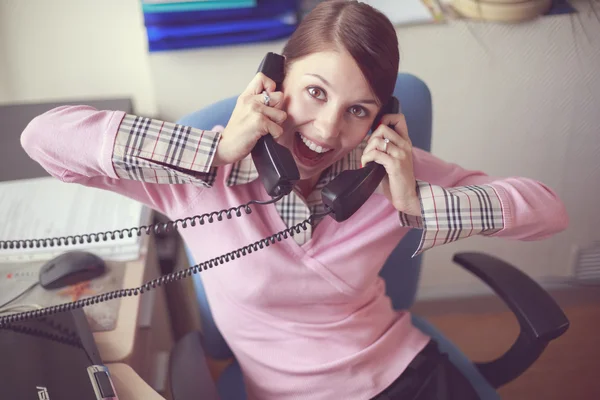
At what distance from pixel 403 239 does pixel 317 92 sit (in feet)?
1.52

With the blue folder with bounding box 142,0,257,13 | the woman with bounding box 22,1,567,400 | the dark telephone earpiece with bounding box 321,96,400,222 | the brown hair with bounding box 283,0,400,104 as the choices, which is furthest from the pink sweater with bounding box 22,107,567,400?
the blue folder with bounding box 142,0,257,13

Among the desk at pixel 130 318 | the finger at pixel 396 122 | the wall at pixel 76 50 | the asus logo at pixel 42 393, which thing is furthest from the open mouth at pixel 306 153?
the wall at pixel 76 50

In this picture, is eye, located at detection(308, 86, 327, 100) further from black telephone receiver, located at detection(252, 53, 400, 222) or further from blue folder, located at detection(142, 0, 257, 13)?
blue folder, located at detection(142, 0, 257, 13)

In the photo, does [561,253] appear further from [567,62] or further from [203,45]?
[203,45]

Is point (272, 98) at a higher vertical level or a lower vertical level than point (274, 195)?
higher

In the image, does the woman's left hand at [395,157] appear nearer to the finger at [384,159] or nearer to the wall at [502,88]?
the finger at [384,159]

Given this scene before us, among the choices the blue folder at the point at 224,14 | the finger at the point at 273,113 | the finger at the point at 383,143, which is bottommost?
the finger at the point at 383,143

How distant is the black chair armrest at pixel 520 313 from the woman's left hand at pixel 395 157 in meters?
0.31

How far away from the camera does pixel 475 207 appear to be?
830mm

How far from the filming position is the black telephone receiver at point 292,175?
2.31 ft

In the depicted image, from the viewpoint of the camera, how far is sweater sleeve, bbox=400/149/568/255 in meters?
0.82

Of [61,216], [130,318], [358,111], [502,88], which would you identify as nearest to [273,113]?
[358,111]

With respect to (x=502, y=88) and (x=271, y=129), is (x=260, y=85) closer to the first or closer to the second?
(x=271, y=129)

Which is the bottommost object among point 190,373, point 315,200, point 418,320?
point 418,320
